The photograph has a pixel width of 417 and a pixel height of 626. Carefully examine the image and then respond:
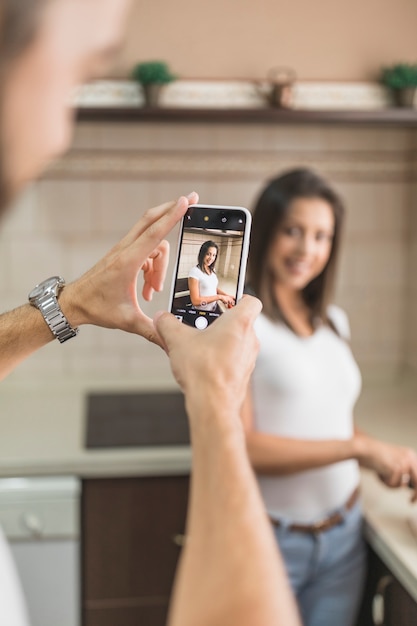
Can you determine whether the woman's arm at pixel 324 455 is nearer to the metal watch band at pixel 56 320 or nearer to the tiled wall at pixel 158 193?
the metal watch band at pixel 56 320

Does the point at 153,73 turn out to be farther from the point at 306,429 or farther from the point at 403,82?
the point at 306,429

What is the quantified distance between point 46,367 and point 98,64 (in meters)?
2.01

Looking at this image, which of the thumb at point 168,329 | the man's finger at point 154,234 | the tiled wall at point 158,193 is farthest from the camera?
the tiled wall at point 158,193

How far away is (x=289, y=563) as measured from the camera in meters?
1.56

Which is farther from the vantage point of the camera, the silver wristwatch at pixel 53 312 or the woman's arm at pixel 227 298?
the silver wristwatch at pixel 53 312

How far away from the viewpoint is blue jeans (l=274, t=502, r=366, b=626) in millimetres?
1558

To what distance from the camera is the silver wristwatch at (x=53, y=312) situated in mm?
991

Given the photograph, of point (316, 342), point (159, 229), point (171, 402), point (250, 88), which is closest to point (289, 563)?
point (316, 342)

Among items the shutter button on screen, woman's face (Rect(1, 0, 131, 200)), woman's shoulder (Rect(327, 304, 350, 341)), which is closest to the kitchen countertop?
woman's shoulder (Rect(327, 304, 350, 341))

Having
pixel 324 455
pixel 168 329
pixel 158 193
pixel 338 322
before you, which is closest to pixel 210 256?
pixel 168 329

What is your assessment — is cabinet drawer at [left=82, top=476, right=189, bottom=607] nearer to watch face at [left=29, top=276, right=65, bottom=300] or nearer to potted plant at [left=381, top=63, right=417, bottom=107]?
watch face at [left=29, top=276, right=65, bottom=300]

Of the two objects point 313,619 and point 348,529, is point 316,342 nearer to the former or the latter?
point 348,529

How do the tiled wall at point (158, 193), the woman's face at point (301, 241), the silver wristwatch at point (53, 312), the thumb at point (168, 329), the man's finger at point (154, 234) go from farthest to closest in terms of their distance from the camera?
the tiled wall at point (158, 193)
the woman's face at point (301, 241)
the silver wristwatch at point (53, 312)
the man's finger at point (154, 234)
the thumb at point (168, 329)

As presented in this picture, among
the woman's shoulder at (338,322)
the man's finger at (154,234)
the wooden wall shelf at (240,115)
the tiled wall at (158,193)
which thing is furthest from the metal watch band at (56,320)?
the tiled wall at (158,193)
